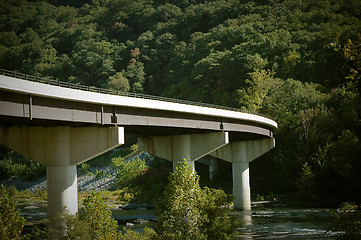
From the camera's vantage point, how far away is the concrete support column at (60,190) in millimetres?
31859

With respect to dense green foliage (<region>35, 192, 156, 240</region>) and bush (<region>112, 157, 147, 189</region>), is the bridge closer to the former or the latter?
dense green foliage (<region>35, 192, 156, 240</region>)

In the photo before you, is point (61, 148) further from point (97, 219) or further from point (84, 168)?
point (84, 168)

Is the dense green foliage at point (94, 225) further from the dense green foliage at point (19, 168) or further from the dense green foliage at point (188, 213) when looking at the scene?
the dense green foliage at point (19, 168)

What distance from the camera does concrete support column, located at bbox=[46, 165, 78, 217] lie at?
31.9 metres

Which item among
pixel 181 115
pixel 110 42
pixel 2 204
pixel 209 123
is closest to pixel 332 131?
pixel 209 123

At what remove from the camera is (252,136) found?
6066 cm

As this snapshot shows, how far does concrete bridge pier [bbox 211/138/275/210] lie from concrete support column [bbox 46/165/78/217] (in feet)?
94.1

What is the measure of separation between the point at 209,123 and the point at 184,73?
7085cm

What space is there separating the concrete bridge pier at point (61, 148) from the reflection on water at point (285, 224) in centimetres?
1180

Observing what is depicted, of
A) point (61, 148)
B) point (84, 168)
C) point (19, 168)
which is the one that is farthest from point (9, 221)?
point (19, 168)

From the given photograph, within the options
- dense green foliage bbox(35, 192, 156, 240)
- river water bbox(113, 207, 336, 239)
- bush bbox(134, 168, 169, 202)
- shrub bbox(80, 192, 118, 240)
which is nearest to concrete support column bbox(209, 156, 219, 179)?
bush bbox(134, 168, 169, 202)

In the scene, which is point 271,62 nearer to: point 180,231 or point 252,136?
point 252,136

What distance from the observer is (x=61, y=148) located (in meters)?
32.9

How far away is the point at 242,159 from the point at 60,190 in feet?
106
